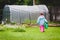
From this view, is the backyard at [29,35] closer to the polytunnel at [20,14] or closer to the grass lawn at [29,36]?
the grass lawn at [29,36]

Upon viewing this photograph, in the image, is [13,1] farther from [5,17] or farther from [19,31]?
[19,31]

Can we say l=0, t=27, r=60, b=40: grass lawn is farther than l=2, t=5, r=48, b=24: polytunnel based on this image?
No

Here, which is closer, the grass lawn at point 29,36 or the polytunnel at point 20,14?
the grass lawn at point 29,36

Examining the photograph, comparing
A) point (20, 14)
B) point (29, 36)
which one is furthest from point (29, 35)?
point (20, 14)

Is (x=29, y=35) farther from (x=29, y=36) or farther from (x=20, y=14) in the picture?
(x=20, y=14)

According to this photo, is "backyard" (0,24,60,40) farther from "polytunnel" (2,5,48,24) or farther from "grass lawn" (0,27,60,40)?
"polytunnel" (2,5,48,24)

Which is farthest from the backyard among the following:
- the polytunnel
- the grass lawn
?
the polytunnel

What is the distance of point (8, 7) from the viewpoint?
33.6 meters

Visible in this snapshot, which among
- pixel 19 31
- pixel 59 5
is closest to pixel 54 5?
pixel 59 5

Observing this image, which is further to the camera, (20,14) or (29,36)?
(20,14)

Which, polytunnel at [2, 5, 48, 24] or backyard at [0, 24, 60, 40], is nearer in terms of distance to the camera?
backyard at [0, 24, 60, 40]

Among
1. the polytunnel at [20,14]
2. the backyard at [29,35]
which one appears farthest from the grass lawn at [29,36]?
the polytunnel at [20,14]

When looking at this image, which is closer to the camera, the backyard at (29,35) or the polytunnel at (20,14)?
the backyard at (29,35)

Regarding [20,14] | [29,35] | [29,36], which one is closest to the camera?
[29,36]
